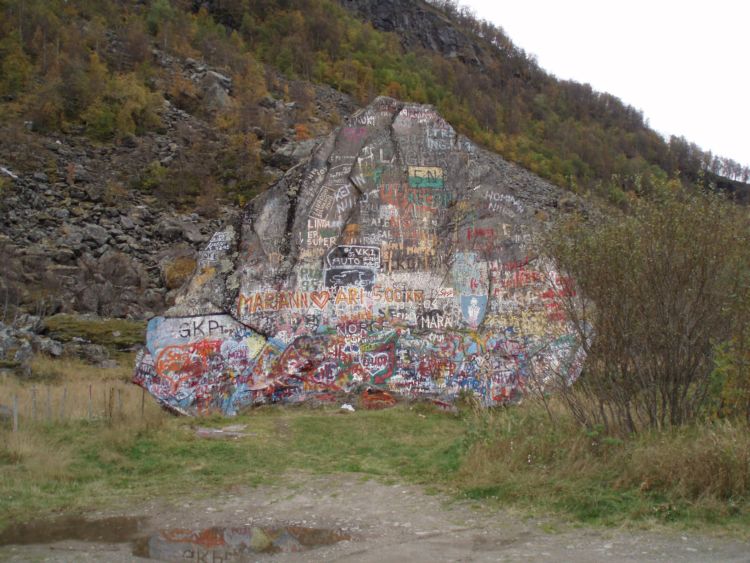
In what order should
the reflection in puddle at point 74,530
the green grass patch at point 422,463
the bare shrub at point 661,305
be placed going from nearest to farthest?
the reflection in puddle at point 74,530 < the green grass patch at point 422,463 < the bare shrub at point 661,305

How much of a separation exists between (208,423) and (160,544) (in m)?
5.20

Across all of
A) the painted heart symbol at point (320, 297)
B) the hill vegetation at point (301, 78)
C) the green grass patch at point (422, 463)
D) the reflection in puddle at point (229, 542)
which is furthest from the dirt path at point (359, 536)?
the painted heart symbol at point (320, 297)

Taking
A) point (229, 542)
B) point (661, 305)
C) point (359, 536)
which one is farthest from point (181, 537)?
point (661, 305)

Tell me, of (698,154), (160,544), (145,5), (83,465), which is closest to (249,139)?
(145,5)

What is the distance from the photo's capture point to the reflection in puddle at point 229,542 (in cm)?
558

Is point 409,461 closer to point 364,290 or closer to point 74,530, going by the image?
point 74,530

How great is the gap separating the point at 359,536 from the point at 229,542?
997 millimetres

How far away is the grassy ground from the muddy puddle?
1.72 ft

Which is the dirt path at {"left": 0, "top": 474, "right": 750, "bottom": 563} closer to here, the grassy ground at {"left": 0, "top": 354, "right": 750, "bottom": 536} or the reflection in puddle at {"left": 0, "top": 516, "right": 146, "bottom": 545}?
the reflection in puddle at {"left": 0, "top": 516, "right": 146, "bottom": 545}

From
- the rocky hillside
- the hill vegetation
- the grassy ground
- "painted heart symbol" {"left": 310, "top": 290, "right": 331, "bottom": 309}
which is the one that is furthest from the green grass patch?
the rocky hillside

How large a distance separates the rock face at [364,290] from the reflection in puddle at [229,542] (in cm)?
581

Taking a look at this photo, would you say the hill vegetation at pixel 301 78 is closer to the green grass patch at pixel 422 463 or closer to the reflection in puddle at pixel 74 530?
the green grass patch at pixel 422 463

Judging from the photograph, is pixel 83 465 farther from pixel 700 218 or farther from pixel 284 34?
pixel 284 34

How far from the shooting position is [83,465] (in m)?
8.23
